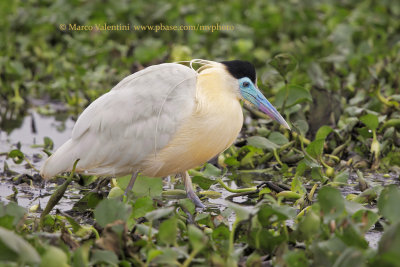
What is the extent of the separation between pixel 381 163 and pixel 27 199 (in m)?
2.91

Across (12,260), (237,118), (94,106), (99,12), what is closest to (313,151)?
(237,118)

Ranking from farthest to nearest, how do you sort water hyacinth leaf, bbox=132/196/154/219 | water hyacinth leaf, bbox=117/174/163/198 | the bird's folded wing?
water hyacinth leaf, bbox=117/174/163/198 → the bird's folded wing → water hyacinth leaf, bbox=132/196/154/219

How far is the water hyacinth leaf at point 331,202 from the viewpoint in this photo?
3.88 m

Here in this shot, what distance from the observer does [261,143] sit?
19.5 ft

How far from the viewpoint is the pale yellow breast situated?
4957 mm

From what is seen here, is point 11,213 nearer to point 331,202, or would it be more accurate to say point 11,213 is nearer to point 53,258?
point 53,258

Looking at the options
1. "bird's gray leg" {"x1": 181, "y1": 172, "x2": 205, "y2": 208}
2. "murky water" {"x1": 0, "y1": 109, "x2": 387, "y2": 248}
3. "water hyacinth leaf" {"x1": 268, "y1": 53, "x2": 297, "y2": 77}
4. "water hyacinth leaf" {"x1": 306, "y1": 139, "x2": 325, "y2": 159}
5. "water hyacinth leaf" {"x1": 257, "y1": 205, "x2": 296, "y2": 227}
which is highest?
"water hyacinth leaf" {"x1": 268, "y1": 53, "x2": 297, "y2": 77}

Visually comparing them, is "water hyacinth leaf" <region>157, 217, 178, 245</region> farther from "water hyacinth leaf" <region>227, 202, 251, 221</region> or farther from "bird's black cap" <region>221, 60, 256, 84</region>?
"bird's black cap" <region>221, 60, 256, 84</region>

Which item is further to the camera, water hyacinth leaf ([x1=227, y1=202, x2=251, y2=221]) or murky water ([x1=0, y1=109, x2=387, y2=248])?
murky water ([x1=0, y1=109, x2=387, y2=248])

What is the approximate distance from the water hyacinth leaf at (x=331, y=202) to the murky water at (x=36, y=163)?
0.71 metres

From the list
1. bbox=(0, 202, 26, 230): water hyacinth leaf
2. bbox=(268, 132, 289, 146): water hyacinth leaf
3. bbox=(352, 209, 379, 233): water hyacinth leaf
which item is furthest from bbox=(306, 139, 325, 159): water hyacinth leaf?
bbox=(0, 202, 26, 230): water hyacinth leaf

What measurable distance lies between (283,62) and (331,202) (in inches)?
93.7

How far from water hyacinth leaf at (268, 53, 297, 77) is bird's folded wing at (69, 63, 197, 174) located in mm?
1172

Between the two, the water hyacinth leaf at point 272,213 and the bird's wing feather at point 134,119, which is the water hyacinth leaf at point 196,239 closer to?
the water hyacinth leaf at point 272,213
